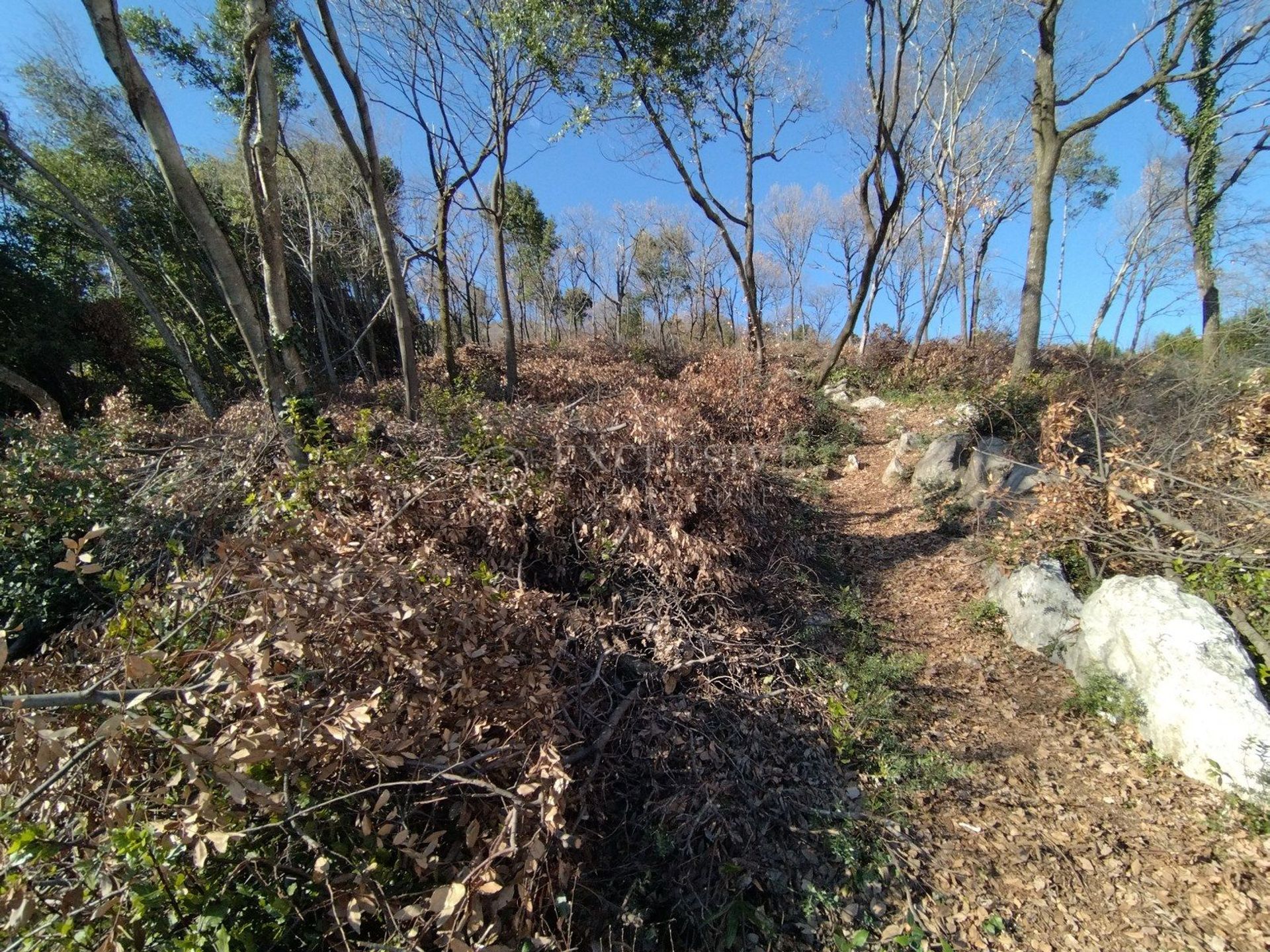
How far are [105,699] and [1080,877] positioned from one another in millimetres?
3907

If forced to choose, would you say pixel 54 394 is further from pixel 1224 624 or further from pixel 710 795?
pixel 1224 624

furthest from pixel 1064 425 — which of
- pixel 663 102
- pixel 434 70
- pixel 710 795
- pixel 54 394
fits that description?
pixel 54 394

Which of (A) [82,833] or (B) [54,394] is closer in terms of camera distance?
(A) [82,833]

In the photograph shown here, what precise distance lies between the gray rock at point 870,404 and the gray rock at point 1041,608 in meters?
6.66

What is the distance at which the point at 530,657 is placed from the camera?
268 centimetres

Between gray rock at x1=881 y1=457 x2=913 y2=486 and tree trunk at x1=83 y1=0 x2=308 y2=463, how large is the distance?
6693 mm

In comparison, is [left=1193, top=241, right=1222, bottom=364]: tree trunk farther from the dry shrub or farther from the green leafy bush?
the green leafy bush

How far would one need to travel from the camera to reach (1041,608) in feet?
13.0

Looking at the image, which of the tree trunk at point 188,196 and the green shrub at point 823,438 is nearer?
the tree trunk at point 188,196

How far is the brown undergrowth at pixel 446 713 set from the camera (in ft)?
4.98

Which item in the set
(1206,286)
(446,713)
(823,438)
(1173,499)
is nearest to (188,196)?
(446,713)

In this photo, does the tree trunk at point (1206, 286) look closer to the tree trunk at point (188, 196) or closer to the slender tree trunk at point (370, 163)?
the slender tree trunk at point (370, 163)

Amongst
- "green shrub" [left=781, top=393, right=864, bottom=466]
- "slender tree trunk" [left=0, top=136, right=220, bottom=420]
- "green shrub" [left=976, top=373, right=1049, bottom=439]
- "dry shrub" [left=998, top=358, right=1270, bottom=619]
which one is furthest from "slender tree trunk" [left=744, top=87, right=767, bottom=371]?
"slender tree trunk" [left=0, top=136, right=220, bottom=420]

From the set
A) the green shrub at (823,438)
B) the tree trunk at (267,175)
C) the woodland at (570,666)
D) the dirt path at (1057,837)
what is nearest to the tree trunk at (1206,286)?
the woodland at (570,666)
